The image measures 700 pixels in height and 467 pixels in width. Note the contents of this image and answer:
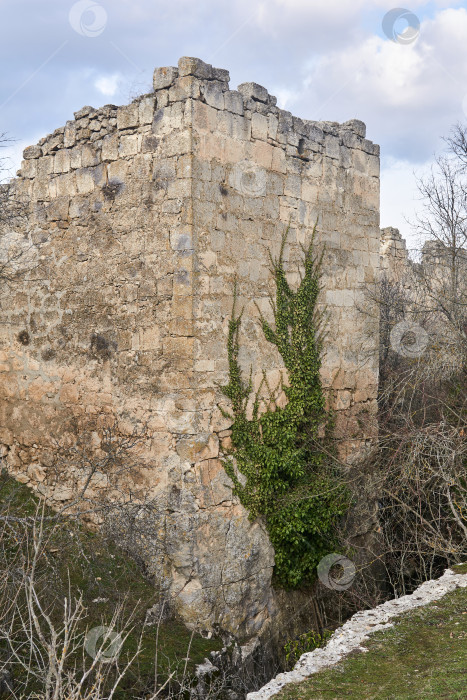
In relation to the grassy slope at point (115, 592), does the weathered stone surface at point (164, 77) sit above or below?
above

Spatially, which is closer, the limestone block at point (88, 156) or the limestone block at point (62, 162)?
the limestone block at point (88, 156)

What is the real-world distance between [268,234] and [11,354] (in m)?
3.40

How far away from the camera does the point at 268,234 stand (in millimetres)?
7066

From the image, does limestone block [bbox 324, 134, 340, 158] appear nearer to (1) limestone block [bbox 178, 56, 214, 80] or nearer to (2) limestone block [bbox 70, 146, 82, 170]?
(1) limestone block [bbox 178, 56, 214, 80]

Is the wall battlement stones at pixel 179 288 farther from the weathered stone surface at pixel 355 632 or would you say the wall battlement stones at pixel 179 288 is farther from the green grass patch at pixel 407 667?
the green grass patch at pixel 407 667

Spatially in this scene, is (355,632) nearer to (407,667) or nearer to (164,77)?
(407,667)

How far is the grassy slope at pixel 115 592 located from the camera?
17.9ft

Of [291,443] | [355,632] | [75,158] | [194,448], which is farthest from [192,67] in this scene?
[355,632]

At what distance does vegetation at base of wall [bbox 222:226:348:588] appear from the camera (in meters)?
6.66

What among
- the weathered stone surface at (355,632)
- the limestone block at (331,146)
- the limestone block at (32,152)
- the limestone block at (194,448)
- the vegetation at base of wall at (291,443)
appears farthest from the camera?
the limestone block at (331,146)

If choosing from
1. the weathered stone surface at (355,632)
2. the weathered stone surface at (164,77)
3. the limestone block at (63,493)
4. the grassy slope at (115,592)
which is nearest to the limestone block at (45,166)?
the weathered stone surface at (164,77)

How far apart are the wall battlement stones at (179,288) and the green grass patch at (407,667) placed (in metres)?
2.62

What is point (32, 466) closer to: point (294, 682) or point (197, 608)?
point (197, 608)

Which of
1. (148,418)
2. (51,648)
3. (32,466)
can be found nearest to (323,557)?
(148,418)
